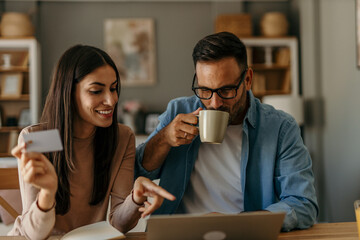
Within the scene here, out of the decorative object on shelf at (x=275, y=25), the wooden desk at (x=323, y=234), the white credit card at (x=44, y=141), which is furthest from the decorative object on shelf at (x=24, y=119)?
the white credit card at (x=44, y=141)

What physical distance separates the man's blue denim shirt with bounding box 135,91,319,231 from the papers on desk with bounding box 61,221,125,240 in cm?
45

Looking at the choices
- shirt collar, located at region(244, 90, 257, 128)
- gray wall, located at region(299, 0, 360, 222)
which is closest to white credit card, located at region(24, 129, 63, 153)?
shirt collar, located at region(244, 90, 257, 128)

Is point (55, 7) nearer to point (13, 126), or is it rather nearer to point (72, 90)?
point (13, 126)

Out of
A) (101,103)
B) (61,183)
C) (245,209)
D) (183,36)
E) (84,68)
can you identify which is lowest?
(245,209)

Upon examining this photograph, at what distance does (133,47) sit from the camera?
17.0 feet

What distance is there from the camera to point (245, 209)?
141cm

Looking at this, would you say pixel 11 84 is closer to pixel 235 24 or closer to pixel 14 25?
pixel 14 25

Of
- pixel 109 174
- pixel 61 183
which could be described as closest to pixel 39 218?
pixel 61 183

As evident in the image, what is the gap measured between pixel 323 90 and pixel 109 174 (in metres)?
3.32

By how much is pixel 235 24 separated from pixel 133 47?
1390 mm

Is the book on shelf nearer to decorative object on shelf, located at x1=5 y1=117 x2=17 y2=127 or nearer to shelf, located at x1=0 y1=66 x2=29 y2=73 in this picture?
shelf, located at x1=0 y1=66 x2=29 y2=73

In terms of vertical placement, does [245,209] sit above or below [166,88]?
below

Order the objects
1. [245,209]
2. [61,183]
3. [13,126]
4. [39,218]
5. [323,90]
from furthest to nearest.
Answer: [13,126]
[323,90]
[245,209]
[61,183]
[39,218]

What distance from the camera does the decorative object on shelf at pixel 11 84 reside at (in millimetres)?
4641
